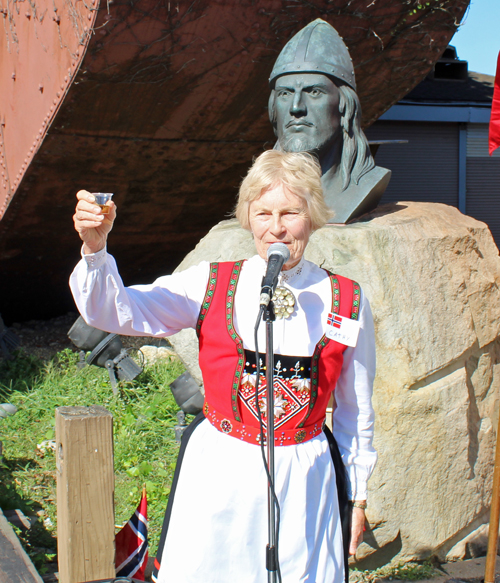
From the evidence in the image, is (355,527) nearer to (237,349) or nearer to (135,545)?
(237,349)

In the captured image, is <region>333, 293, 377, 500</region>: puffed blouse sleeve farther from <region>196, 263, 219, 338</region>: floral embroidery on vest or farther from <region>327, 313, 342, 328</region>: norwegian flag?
<region>196, 263, 219, 338</region>: floral embroidery on vest

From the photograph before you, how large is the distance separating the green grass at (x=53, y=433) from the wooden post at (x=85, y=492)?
1259 millimetres

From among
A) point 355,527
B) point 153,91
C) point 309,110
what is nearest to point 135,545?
point 355,527

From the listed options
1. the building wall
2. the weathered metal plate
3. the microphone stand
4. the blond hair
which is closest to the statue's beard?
the weathered metal plate

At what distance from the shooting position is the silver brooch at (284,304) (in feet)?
5.53

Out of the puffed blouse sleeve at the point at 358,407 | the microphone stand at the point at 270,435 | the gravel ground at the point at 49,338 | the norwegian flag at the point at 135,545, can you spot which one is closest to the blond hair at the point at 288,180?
the puffed blouse sleeve at the point at 358,407

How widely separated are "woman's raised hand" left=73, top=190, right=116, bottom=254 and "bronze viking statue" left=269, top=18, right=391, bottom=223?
2215 millimetres

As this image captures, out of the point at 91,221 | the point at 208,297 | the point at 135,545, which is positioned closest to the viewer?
the point at 91,221

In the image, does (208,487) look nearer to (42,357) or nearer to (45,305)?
(42,357)

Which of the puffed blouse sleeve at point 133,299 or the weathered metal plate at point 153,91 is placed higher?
the weathered metal plate at point 153,91

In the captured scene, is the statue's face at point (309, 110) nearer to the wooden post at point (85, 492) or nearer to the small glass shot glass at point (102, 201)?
the wooden post at point (85, 492)

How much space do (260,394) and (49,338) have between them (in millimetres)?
6076

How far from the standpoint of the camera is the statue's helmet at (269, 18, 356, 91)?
11.3ft

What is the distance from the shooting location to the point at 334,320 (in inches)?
67.1
